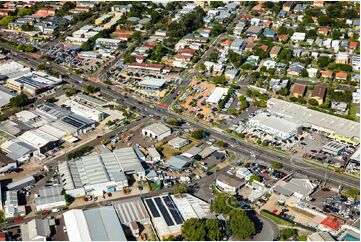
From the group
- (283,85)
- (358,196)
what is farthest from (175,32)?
(358,196)

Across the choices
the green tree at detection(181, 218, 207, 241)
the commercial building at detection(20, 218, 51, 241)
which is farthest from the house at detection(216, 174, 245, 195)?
the commercial building at detection(20, 218, 51, 241)

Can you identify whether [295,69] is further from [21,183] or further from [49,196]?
[21,183]

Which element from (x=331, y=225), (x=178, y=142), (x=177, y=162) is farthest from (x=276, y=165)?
(x=178, y=142)

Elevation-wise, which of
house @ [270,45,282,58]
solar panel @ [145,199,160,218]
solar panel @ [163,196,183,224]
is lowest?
A: house @ [270,45,282,58]

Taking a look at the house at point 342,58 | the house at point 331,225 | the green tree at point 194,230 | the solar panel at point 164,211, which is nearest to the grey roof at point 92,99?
the solar panel at point 164,211

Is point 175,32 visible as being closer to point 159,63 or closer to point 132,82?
point 159,63

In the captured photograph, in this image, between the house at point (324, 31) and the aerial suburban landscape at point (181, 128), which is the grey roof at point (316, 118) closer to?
the aerial suburban landscape at point (181, 128)

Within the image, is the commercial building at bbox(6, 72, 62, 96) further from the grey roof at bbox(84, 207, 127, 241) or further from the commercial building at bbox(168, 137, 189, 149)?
the grey roof at bbox(84, 207, 127, 241)
